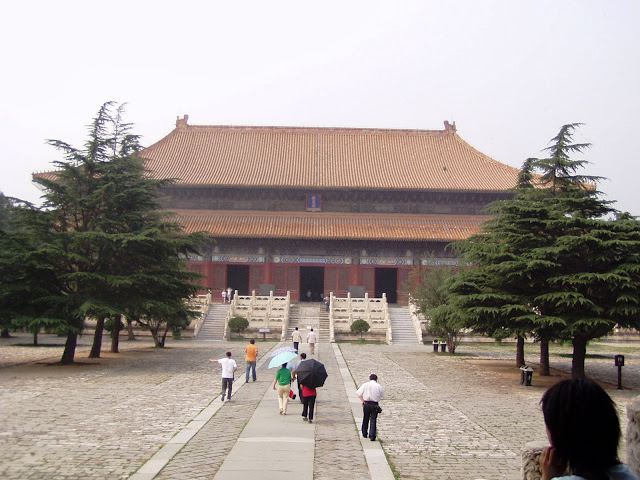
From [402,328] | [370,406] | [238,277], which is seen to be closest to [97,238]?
[370,406]

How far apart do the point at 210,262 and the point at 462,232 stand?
17.8 metres

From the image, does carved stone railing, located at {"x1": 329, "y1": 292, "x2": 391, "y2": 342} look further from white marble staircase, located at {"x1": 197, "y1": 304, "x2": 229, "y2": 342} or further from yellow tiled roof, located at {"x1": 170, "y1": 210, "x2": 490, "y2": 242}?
yellow tiled roof, located at {"x1": 170, "y1": 210, "x2": 490, "y2": 242}

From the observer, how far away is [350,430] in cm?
1120

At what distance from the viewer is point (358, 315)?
A: 3747cm

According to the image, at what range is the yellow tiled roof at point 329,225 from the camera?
4384 cm

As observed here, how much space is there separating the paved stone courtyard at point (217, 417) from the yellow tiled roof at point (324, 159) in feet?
79.6

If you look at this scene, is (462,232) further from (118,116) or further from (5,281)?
(5,281)

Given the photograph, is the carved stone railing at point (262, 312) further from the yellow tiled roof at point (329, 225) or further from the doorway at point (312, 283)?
the doorway at point (312, 283)

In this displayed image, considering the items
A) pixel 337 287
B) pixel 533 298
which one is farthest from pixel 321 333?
pixel 533 298

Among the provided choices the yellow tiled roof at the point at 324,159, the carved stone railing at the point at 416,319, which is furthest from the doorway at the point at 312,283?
the carved stone railing at the point at 416,319

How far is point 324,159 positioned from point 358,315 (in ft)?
57.6

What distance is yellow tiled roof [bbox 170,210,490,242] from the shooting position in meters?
43.8

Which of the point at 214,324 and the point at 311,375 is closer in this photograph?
the point at 311,375

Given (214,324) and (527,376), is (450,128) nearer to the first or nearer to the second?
(214,324)
